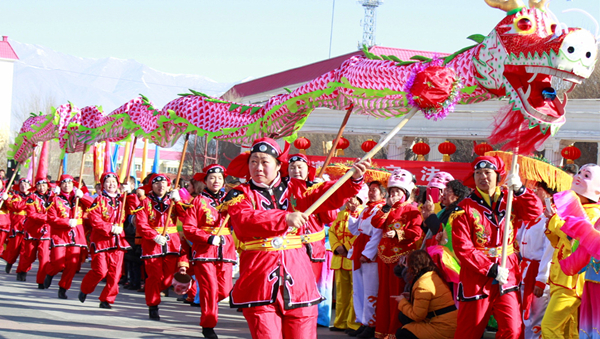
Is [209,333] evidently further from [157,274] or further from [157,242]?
[157,242]

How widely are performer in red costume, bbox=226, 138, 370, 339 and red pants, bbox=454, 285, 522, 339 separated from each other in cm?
157

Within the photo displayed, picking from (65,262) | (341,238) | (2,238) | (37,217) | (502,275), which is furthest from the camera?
(2,238)

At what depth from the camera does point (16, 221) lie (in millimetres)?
14008

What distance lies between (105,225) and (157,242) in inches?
49.6

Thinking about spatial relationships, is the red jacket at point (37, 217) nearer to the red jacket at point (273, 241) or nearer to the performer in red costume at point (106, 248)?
the performer in red costume at point (106, 248)

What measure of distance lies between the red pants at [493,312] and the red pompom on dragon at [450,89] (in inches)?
55.2

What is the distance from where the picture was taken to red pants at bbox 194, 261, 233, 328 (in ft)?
25.1

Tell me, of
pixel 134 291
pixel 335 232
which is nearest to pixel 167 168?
pixel 134 291

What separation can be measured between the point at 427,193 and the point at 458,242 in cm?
245

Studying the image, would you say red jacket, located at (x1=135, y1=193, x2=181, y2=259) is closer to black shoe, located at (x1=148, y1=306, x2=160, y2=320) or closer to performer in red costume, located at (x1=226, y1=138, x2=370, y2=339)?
Answer: black shoe, located at (x1=148, y1=306, x2=160, y2=320)

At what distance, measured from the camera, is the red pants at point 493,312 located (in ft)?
18.5

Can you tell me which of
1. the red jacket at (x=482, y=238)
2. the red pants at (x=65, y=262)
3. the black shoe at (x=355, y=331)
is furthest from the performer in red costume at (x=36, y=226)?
the red jacket at (x=482, y=238)

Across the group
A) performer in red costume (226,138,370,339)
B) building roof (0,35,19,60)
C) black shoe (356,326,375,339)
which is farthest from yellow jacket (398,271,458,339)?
building roof (0,35,19,60)

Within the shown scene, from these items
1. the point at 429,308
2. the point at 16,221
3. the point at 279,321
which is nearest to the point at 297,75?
the point at 16,221
